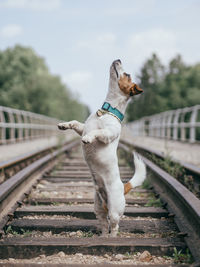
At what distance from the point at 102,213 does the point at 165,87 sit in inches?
2216

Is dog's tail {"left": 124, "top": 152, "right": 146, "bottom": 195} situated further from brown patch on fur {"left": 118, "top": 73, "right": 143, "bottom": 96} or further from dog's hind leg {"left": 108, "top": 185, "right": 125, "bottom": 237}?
brown patch on fur {"left": 118, "top": 73, "right": 143, "bottom": 96}

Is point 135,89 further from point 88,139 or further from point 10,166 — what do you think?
point 10,166

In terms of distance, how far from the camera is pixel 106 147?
2367 mm

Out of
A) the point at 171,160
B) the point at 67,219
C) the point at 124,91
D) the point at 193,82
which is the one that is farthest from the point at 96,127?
the point at 193,82

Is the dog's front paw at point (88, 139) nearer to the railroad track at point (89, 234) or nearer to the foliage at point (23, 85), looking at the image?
the railroad track at point (89, 234)

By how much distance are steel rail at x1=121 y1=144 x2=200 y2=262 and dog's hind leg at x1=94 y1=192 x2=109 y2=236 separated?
546mm

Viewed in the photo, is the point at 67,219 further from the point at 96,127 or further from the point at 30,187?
the point at 30,187

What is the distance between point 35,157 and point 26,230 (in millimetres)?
4360

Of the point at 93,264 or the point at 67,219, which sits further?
the point at 67,219

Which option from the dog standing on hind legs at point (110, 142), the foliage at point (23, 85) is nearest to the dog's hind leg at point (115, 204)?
the dog standing on hind legs at point (110, 142)

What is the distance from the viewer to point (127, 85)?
2.38m

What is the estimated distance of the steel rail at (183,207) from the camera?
234 centimetres

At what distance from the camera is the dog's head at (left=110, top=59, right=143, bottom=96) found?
238 cm

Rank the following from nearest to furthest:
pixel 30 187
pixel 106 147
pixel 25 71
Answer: pixel 106 147 → pixel 30 187 → pixel 25 71
